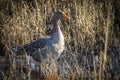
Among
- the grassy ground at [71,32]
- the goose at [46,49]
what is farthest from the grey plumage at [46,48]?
the grassy ground at [71,32]

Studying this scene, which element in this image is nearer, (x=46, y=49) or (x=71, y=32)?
(x=46, y=49)

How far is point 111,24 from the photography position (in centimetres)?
820

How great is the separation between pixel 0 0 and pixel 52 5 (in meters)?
1.54

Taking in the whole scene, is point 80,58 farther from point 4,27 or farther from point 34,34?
point 4,27

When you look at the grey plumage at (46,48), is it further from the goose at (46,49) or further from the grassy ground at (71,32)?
the grassy ground at (71,32)

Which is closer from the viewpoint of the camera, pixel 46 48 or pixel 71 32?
pixel 46 48

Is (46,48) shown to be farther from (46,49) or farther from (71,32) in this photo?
(71,32)

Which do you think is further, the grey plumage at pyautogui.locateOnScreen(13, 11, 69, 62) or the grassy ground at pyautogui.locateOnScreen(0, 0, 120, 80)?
the grassy ground at pyautogui.locateOnScreen(0, 0, 120, 80)

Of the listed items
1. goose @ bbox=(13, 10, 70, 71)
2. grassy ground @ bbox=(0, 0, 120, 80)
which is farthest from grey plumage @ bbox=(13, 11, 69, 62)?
grassy ground @ bbox=(0, 0, 120, 80)

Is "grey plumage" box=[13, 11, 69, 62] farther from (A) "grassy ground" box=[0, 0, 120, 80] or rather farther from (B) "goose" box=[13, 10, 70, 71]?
(A) "grassy ground" box=[0, 0, 120, 80]

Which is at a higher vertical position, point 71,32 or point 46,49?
point 46,49

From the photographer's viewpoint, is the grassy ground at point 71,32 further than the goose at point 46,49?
Yes

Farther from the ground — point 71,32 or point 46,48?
point 46,48

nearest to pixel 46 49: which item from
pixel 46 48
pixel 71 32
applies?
pixel 46 48
